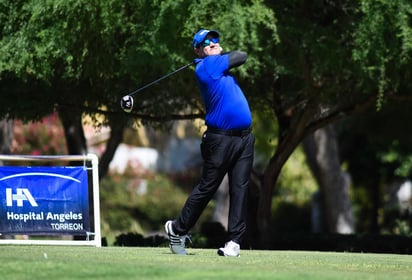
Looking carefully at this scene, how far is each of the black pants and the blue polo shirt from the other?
0.46 ft

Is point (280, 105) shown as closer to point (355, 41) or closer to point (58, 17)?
point (355, 41)

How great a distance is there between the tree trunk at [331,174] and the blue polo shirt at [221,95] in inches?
570

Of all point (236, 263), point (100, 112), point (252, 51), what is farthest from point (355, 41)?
point (236, 263)

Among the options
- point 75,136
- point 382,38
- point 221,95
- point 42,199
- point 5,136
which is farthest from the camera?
point 5,136

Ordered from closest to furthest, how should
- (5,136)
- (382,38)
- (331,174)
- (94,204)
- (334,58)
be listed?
(94,204)
(382,38)
(334,58)
(5,136)
(331,174)

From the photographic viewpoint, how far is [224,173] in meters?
10.2

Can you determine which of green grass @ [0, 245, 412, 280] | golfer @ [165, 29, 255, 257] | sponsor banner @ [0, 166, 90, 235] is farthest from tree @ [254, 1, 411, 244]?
golfer @ [165, 29, 255, 257]

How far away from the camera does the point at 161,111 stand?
1800 cm

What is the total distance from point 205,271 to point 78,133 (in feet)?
44.1

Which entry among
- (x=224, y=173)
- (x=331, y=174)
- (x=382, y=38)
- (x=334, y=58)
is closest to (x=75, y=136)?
(x=331, y=174)

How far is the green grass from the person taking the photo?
26.4ft

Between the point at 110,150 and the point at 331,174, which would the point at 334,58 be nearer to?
the point at 110,150

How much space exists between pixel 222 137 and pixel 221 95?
40 centimetres

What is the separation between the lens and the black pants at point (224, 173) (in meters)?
10.1
